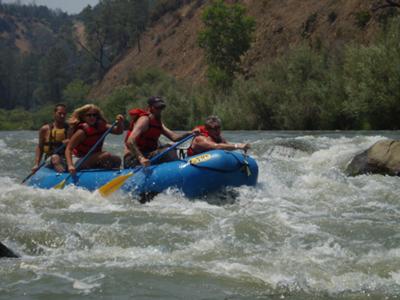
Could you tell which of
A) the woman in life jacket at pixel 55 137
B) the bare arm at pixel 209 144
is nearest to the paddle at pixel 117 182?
the bare arm at pixel 209 144

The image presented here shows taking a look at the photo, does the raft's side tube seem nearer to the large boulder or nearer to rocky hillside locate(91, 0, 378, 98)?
the large boulder

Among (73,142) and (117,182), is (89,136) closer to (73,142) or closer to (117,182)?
(73,142)

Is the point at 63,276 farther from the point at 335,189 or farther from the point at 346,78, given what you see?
the point at 346,78

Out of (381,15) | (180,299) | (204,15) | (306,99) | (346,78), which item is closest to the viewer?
(180,299)

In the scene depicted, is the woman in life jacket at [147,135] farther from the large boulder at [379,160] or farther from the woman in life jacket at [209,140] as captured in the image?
the large boulder at [379,160]

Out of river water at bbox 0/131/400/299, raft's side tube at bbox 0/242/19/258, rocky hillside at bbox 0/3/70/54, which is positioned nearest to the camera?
river water at bbox 0/131/400/299

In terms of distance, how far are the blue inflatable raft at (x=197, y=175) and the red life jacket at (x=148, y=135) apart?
46 centimetres

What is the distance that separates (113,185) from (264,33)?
39.6m

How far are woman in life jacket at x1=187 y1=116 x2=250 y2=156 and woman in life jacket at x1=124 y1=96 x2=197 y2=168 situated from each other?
18 cm

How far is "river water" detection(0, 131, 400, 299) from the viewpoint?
4336mm

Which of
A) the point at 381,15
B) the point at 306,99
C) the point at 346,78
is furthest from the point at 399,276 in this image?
the point at 381,15

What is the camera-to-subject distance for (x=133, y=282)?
14.6 feet

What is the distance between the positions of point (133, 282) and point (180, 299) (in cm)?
47

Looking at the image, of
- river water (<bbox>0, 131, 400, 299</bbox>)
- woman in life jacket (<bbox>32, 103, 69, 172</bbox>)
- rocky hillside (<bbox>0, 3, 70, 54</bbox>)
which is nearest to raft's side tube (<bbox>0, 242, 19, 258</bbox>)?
river water (<bbox>0, 131, 400, 299</bbox>)
